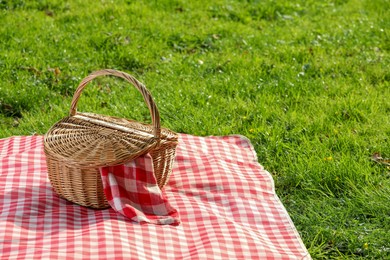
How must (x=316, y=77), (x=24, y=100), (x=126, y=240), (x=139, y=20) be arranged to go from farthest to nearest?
(x=139, y=20), (x=316, y=77), (x=24, y=100), (x=126, y=240)

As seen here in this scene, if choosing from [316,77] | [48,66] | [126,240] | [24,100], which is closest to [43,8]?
[48,66]

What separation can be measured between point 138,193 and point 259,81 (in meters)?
2.44

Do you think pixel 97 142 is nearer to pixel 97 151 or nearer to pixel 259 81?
pixel 97 151

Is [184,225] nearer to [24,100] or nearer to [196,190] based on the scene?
[196,190]

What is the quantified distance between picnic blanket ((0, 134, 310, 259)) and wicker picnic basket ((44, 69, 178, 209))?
128 millimetres

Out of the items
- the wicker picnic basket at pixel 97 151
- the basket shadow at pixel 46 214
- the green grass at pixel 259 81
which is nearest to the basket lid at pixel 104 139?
the wicker picnic basket at pixel 97 151

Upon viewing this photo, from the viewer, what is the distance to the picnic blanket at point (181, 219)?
3788mm

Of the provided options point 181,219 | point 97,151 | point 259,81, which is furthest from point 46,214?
point 259,81

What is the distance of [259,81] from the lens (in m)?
6.30

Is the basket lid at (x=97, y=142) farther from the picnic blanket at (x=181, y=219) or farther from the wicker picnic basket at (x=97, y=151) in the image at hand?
the picnic blanket at (x=181, y=219)

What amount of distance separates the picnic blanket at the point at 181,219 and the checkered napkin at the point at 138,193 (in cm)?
6

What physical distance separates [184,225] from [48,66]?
2.86 m

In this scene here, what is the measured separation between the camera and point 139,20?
7629 millimetres

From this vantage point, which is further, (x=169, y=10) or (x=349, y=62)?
(x=169, y=10)
